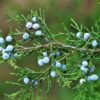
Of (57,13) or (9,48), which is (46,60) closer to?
(9,48)

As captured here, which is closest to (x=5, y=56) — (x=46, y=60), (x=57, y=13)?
(x=46, y=60)

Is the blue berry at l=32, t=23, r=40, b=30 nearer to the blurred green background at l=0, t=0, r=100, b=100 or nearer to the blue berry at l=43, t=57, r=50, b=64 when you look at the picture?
the blue berry at l=43, t=57, r=50, b=64

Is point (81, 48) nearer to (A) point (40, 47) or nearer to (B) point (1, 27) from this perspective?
(A) point (40, 47)

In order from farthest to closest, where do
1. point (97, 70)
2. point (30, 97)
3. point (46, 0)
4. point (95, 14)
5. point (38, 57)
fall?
1. point (46, 0)
2. point (95, 14)
3. point (97, 70)
4. point (30, 97)
5. point (38, 57)

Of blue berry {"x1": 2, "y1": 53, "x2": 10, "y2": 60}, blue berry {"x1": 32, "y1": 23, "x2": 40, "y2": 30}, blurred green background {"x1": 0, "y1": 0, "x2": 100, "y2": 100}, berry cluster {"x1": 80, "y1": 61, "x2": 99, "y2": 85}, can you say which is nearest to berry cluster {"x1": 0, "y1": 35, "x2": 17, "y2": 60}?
blue berry {"x1": 2, "y1": 53, "x2": 10, "y2": 60}

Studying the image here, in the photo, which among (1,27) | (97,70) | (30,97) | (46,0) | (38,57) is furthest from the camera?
(1,27)

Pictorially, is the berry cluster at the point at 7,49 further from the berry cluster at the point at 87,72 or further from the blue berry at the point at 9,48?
the berry cluster at the point at 87,72

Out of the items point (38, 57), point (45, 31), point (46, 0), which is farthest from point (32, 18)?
point (46, 0)
